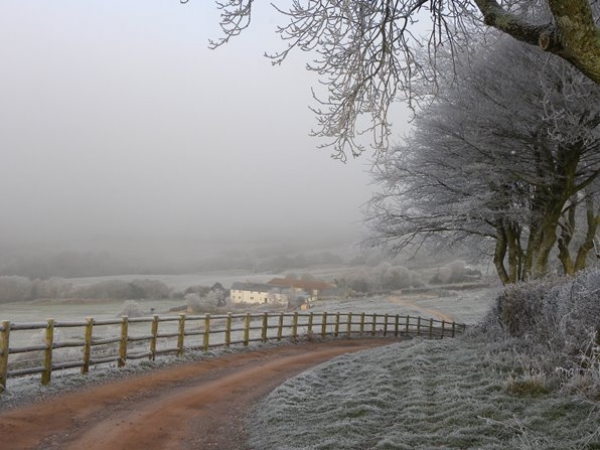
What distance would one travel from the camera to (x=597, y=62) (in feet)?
14.5

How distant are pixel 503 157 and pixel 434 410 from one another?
1000 cm

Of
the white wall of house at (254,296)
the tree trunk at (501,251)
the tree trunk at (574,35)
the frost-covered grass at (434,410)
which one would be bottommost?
the white wall of house at (254,296)

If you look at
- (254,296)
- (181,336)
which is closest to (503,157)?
(181,336)

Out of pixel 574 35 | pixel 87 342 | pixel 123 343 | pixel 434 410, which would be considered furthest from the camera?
pixel 123 343

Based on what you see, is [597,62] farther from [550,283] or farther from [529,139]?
[529,139]

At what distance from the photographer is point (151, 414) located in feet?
27.7

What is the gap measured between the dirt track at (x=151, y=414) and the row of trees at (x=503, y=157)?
254 inches

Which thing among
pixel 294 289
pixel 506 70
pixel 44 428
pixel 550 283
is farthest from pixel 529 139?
pixel 294 289

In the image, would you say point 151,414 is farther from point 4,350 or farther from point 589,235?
point 589,235

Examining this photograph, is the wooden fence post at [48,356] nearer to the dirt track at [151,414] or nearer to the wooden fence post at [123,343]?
the dirt track at [151,414]

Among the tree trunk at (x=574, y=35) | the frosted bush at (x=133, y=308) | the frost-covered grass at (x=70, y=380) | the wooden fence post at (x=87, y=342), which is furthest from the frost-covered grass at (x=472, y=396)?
the frosted bush at (x=133, y=308)

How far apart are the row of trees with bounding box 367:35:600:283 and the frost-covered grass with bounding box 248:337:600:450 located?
16.9ft

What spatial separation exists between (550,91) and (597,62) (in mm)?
8308

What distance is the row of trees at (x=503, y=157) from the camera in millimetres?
12695
